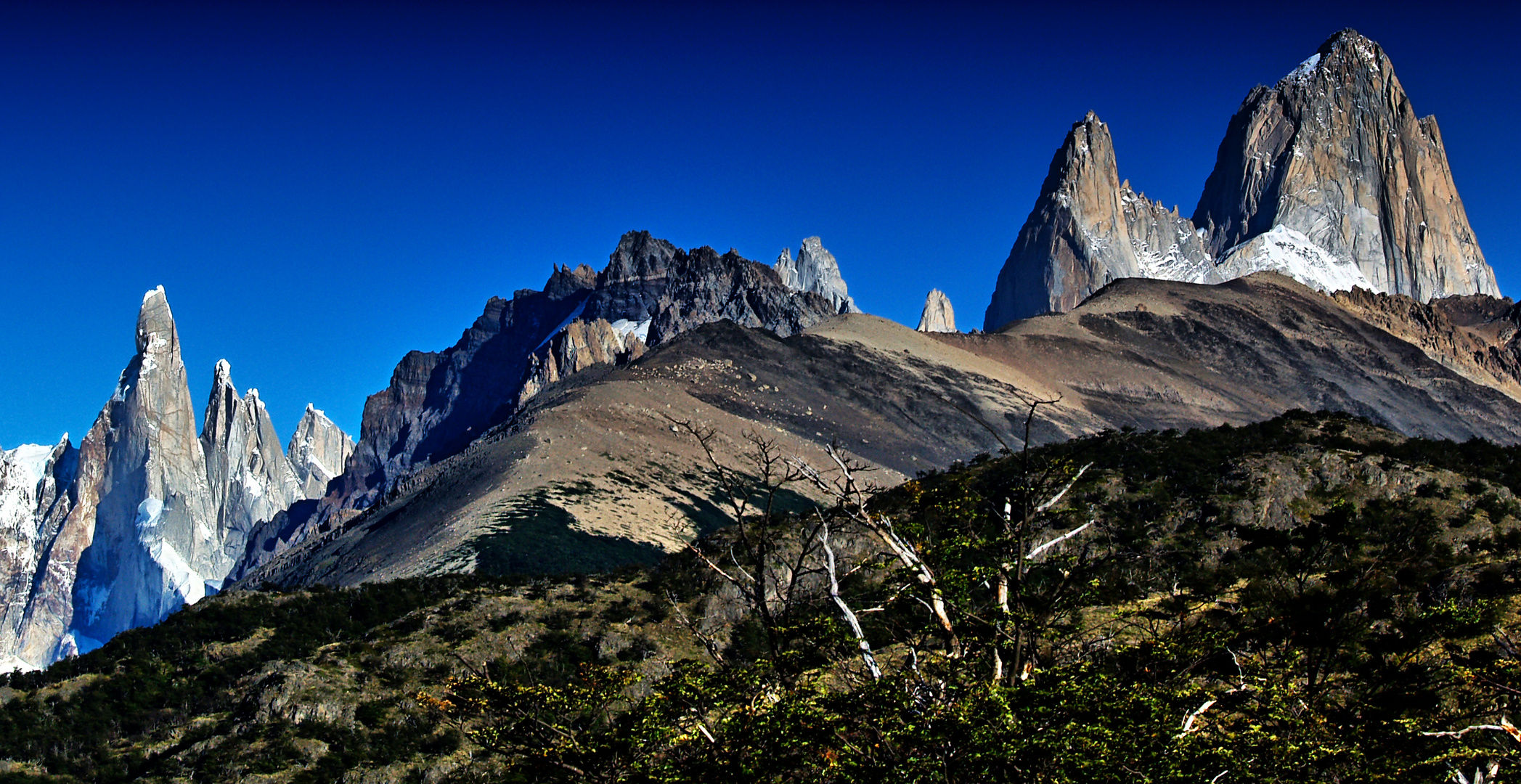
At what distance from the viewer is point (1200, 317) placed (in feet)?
510

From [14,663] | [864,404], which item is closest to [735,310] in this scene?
[864,404]

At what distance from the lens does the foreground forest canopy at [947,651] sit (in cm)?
1061

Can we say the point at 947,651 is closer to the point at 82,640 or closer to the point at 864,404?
the point at 864,404

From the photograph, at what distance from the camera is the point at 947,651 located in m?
13.1

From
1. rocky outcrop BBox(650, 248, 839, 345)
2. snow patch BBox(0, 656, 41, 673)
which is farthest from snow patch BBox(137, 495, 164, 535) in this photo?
rocky outcrop BBox(650, 248, 839, 345)

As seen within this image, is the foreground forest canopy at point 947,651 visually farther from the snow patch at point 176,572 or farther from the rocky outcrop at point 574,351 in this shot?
the snow patch at point 176,572

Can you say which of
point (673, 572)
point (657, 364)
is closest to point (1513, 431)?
point (657, 364)

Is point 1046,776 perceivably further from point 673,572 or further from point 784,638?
point 673,572

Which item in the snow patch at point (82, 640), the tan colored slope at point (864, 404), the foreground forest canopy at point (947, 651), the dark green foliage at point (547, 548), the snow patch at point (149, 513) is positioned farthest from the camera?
the snow patch at point (149, 513)

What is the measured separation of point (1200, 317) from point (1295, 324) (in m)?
13.4

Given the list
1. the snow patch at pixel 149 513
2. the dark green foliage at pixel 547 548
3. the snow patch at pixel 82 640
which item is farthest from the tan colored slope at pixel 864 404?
the snow patch at pixel 149 513

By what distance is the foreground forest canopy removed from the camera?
34.8 ft

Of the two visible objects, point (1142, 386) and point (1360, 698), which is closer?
point (1360, 698)

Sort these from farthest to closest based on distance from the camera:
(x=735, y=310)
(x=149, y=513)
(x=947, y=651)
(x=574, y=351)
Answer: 1. (x=149, y=513)
2. (x=735, y=310)
3. (x=574, y=351)
4. (x=947, y=651)
